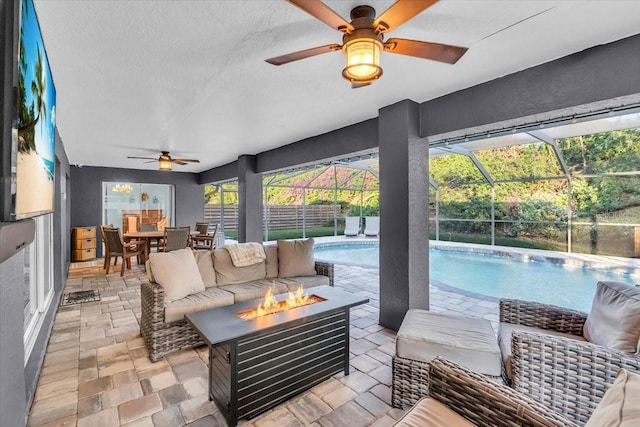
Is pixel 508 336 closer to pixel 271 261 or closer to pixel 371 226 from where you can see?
pixel 271 261

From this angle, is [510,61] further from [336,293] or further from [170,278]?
[170,278]

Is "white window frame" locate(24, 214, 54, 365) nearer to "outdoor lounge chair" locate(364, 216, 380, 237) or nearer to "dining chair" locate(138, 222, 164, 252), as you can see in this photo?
"dining chair" locate(138, 222, 164, 252)

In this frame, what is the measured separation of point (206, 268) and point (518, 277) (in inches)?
246

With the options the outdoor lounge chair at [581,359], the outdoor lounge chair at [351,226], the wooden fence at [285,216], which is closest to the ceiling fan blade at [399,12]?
the outdoor lounge chair at [581,359]

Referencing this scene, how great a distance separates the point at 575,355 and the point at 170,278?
3007 mm

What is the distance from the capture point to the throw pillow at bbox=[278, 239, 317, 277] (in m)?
3.84

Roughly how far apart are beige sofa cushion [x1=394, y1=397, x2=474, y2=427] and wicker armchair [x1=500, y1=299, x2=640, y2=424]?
600 mm

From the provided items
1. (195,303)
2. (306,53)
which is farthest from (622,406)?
(195,303)

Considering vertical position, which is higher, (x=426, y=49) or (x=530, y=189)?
(x=426, y=49)

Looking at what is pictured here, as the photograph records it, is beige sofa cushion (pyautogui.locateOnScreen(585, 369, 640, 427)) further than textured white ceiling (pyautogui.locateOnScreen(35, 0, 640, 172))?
No

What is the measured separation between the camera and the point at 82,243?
739cm

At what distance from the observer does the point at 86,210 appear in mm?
7895

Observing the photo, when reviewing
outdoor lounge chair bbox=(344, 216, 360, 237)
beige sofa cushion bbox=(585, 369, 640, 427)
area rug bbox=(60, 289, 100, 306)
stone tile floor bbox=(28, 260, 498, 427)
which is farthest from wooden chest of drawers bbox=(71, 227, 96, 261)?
beige sofa cushion bbox=(585, 369, 640, 427)

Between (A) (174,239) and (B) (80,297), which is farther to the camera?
(A) (174,239)
